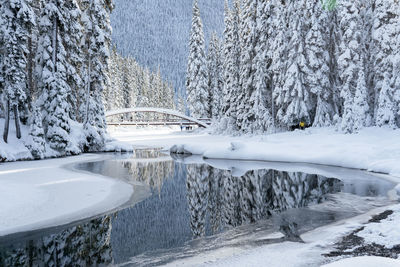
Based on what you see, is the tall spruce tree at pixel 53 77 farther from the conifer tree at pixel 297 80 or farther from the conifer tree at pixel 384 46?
the conifer tree at pixel 384 46

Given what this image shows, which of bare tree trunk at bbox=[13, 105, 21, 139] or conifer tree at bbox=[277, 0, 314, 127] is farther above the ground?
conifer tree at bbox=[277, 0, 314, 127]

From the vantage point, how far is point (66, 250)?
22.9 feet

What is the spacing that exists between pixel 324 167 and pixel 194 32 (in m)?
44.7

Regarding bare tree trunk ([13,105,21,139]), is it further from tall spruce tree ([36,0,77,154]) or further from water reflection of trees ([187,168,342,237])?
water reflection of trees ([187,168,342,237])

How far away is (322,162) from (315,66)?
44.4 feet

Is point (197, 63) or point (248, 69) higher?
point (197, 63)

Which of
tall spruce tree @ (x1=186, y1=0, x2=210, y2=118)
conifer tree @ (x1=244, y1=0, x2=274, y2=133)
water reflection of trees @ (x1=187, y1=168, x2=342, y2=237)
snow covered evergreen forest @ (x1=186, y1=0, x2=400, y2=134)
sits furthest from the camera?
tall spruce tree @ (x1=186, y1=0, x2=210, y2=118)

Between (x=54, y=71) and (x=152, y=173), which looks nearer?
(x=152, y=173)

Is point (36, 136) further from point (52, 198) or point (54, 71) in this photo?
point (52, 198)

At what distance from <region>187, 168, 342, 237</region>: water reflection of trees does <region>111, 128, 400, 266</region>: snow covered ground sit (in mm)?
2182

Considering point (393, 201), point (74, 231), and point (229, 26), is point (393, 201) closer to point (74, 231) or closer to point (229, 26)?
point (74, 231)

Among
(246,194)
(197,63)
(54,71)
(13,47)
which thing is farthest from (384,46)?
(197,63)

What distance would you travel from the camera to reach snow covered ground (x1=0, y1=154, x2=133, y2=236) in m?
8.43

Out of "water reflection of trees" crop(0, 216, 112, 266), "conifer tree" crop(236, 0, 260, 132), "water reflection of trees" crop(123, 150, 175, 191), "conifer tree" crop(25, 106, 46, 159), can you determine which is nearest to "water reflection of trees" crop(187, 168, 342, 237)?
"water reflection of trees" crop(123, 150, 175, 191)
